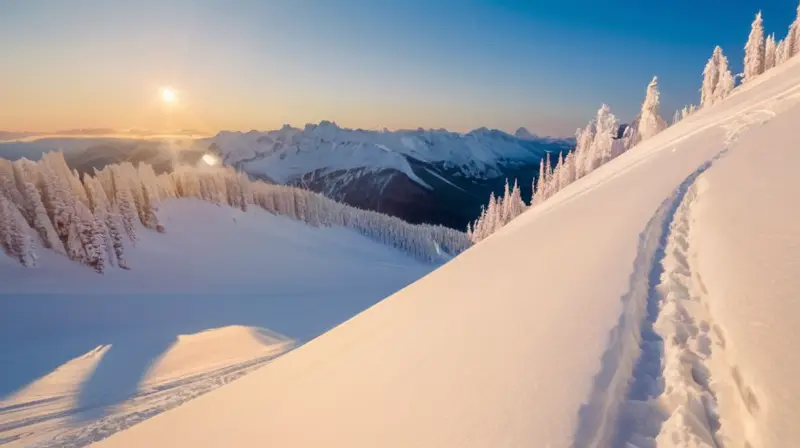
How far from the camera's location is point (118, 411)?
11328 mm

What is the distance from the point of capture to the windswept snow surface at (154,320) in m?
12.1

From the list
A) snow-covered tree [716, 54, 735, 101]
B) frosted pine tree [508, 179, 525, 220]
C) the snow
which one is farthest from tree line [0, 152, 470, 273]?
snow-covered tree [716, 54, 735, 101]

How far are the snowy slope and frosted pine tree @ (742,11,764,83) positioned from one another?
51.1 m

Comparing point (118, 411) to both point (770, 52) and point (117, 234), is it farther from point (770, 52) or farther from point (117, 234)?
point (770, 52)

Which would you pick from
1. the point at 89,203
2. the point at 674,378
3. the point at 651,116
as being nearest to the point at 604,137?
the point at 651,116

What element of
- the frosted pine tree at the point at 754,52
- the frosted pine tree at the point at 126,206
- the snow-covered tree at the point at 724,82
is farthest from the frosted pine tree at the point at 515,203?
the frosted pine tree at the point at 126,206

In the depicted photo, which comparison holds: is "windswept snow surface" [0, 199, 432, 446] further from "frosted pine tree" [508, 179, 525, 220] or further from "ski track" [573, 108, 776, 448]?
"frosted pine tree" [508, 179, 525, 220]

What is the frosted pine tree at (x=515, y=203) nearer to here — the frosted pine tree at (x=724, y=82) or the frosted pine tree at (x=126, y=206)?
the frosted pine tree at (x=724, y=82)

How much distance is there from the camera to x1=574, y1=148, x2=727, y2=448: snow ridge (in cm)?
263

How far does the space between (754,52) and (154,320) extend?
208 feet

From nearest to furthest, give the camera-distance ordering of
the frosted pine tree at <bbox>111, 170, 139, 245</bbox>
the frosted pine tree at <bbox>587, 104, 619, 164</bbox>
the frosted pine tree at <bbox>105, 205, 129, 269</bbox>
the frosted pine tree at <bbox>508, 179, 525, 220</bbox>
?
the frosted pine tree at <bbox>105, 205, 129, 269</bbox> < the frosted pine tree at <bbox>111, 170, 139, 245</bbox> < the frosted pine tree at <bbox>587, 104, 619, 164</bbox> < the frosted pine tree at <bbox>508, 179, 525, 220</bbox>

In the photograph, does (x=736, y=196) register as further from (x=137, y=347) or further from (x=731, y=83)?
(x=731, y=83)

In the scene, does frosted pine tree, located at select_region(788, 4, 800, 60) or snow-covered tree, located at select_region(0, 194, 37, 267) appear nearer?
snow-covered tree, located at select_region(0, 194, 37, 267)

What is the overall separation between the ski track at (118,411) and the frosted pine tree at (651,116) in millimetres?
44935
